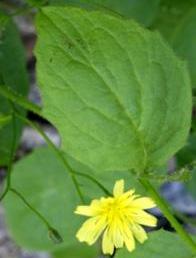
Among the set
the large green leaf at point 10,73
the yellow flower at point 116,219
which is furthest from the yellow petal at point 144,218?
the large green leaf at point 10,73

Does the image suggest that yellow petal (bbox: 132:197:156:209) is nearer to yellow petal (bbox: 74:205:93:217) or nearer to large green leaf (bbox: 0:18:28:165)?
yellow petal (bbox: 74:205:93:217)

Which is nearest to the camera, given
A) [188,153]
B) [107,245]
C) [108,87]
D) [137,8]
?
[108,87]

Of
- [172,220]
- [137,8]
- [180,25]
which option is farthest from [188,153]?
[172,220]

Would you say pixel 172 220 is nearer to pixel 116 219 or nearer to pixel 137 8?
pixel 116 219

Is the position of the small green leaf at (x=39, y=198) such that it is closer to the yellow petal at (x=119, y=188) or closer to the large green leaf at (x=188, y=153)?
the large green leaf at (x=188, y=153)

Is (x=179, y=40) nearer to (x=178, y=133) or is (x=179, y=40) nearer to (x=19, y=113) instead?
(x=19, y=113)

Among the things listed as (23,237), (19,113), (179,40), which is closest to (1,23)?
(19,113)

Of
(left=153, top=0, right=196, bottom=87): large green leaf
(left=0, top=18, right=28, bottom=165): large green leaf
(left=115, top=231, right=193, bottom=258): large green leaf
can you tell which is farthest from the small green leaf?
(left=115, top=231, right=193, bottom=258): large green leaf
